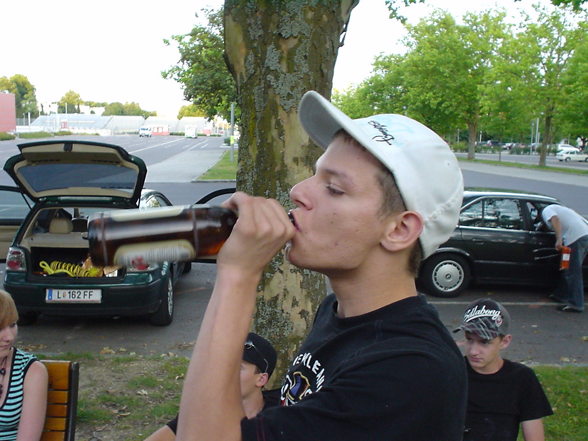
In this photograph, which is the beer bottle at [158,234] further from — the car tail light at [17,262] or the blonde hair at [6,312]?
the car tail light at [17,262]

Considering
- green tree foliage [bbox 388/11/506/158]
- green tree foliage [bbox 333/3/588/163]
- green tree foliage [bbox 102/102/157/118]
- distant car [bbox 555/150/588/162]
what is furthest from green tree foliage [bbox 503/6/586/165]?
green tree foliage [bbox 102/102/157/118]

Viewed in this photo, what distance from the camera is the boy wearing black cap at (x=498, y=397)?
10.1 ft

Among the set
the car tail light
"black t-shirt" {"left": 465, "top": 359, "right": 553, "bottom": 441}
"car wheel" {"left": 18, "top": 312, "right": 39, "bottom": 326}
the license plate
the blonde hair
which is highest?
the blonde hair

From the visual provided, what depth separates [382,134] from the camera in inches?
54.7

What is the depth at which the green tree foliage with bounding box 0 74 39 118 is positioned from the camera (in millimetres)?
127188

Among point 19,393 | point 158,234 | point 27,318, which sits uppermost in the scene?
point 158,234

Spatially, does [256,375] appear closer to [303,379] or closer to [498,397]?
[498,397]

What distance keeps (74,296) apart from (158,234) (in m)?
6.23

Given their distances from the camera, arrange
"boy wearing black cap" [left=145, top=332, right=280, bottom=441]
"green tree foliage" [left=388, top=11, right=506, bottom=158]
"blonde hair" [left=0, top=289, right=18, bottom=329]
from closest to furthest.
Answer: "boy wearing black cap" [left=145, top=332, right=280, bottom=441], "blonde hair" [left=0, top=289, right=18, bottom=329], "green tree foliage" [left=388, top=11, right=506, bottom=158]

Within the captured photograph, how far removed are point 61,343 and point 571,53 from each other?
4002 centimetres

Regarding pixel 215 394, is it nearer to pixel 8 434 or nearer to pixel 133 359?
pixel 8 434

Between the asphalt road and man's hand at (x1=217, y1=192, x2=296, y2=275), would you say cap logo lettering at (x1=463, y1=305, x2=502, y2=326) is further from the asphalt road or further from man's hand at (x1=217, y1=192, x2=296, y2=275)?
the asphalt road

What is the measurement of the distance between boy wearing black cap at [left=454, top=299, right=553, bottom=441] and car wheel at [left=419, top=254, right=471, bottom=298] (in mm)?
6083

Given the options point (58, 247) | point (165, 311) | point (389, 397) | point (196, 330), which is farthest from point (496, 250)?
point (389, 397)
